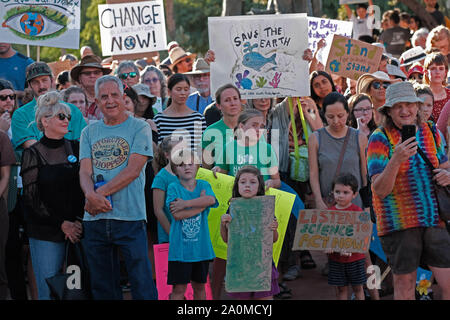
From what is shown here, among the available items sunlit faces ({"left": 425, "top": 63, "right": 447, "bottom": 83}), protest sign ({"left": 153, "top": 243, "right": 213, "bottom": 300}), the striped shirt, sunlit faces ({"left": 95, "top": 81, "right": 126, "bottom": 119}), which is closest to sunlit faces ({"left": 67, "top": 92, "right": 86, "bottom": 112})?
the striped shirt

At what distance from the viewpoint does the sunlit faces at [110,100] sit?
622 centimetres

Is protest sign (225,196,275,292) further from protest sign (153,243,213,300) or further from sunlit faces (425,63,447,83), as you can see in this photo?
sunlit faces (425,63,447,83)

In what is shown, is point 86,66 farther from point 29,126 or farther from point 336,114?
point 336,114

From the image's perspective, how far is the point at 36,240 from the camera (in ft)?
21.2

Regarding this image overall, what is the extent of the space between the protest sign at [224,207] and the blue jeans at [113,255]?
98 centimetres

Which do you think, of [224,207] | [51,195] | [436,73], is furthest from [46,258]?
[436,73]

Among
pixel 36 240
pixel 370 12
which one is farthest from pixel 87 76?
pixel 370 12

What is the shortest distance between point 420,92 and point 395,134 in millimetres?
1957

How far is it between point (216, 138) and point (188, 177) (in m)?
0.99

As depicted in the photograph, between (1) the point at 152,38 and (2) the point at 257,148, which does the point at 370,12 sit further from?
(2) the point at 257,148

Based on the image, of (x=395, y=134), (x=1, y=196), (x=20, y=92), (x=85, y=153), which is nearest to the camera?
(x=395, y=134)

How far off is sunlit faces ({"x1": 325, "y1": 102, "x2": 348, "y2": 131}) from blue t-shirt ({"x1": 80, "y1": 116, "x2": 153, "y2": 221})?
187cm

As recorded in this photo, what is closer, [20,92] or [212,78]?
[212,78]

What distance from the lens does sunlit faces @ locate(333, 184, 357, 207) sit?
6715 mm
